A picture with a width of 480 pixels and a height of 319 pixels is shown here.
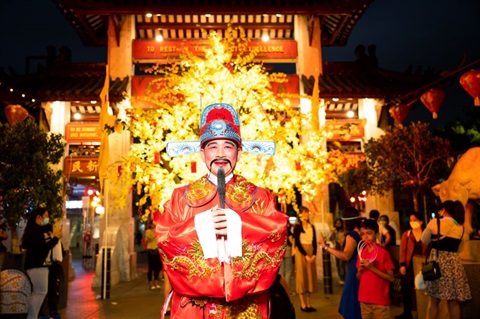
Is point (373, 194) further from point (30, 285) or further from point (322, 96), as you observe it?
point (30, 285)

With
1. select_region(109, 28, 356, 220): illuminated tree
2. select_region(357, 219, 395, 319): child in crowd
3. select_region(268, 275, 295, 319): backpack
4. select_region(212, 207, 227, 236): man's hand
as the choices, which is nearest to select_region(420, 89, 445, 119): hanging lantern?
select_region(109, 28, 356, 220): illuminated tree

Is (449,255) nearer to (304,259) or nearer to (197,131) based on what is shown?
(304,259)

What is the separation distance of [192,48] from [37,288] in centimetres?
997

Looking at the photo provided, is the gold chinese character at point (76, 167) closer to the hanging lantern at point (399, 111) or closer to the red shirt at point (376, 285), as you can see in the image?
the hanging lantern at point (399, 111)

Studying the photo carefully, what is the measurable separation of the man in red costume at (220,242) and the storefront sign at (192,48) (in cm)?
1219

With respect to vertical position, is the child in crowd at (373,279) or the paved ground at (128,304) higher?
the child in crowd at (373,279)

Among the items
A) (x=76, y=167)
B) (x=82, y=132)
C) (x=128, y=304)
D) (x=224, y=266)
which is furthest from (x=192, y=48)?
(x=224, y=266)

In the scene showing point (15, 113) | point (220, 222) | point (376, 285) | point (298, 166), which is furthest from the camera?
point (15, 113)

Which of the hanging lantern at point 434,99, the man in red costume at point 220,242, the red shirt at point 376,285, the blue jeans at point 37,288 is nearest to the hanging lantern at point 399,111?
the hanging lantern at point 434,99

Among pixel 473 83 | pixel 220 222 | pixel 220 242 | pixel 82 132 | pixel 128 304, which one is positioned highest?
pixel 82 132

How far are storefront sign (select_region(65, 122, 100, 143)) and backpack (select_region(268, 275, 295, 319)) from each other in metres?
12.0

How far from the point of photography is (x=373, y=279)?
491cm

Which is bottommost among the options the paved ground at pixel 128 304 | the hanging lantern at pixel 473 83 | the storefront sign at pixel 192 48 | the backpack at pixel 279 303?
the paved ground at pixel 128 304

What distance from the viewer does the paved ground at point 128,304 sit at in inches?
333
